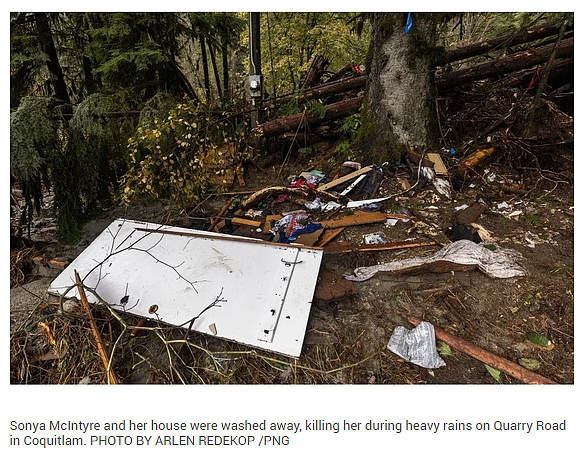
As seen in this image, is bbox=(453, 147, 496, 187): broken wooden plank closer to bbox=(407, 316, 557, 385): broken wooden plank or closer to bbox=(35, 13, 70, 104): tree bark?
bbox=(407, 316, 557, 385): broken wooden plank

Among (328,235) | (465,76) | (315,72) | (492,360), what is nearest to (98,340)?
(328,235)

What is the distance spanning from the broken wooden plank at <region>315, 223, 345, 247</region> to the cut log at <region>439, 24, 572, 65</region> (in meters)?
4.24

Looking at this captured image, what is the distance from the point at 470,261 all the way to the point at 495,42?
555cm

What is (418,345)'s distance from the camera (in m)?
2.39

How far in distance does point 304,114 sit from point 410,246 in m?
3.26

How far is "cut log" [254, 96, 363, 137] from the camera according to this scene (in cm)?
545

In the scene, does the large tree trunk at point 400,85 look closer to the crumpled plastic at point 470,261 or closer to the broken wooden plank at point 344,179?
the broken wooden plank at point 344,179

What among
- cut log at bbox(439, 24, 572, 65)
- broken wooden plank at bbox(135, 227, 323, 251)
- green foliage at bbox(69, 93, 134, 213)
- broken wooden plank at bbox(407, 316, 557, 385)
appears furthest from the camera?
cut log at bbox(439, 24, 572, 65)

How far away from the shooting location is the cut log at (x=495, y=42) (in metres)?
5.82

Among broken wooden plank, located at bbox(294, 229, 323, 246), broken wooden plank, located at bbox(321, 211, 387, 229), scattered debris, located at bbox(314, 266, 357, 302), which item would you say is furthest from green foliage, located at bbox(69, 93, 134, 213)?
scattered debris, located at bbox(314, 266, 357, 302)

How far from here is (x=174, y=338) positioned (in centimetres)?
262

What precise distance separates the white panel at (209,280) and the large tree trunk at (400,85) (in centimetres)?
266

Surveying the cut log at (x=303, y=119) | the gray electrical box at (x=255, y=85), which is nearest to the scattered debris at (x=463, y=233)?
the cut log at (x=303, y=119)

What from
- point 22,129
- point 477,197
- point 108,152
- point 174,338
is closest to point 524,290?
point 477,197
